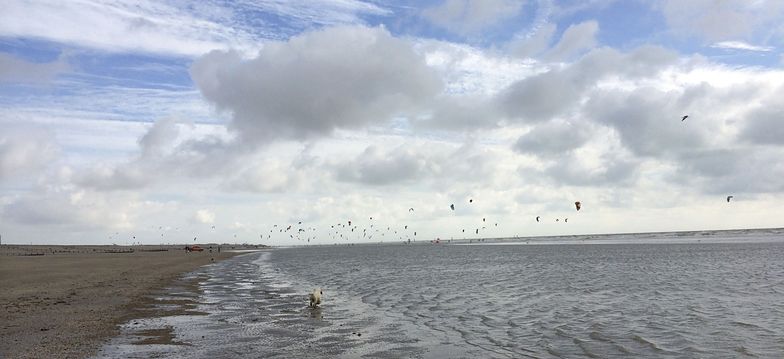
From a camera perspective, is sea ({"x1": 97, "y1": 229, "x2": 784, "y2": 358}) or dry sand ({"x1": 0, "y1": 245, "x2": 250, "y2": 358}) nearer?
dry sand ({"x1": 0, "y1": 245, "x2": 250, "y2": 358})

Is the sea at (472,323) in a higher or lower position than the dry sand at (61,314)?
lower

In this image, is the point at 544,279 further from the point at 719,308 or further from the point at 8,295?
the point at 8,295

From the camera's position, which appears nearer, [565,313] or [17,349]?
[17,349]

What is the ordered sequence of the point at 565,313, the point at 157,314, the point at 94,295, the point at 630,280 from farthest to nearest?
the point at 630,280, the point at 94,295, the point at 565,313, the point at 157,314

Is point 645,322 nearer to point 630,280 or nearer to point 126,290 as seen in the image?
point 630,280

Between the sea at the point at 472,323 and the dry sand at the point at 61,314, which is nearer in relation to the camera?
the dry sand at the point at 61,314

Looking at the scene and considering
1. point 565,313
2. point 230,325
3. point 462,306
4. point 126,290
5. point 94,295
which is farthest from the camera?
point 126,290

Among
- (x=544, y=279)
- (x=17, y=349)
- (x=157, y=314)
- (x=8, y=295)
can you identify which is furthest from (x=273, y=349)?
(x=544, y=279)

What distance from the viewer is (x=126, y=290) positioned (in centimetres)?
3300

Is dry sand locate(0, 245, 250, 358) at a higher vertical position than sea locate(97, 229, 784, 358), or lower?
higher

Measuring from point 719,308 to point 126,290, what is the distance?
3257 cm

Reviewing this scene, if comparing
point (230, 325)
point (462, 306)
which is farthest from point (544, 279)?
point (230, 325)

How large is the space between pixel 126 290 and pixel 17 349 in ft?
62.7

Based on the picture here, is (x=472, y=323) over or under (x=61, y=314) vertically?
→ under
